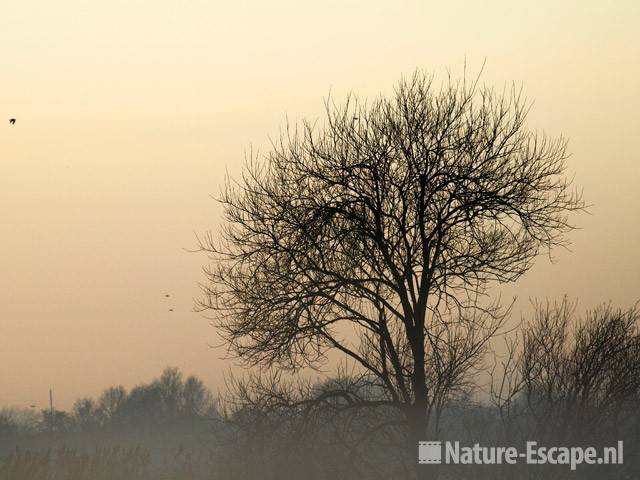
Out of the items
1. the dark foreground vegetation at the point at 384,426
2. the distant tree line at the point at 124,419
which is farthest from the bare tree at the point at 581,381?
the distant tree line at the point at 124,419

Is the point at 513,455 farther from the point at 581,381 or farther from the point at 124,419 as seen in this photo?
the point at 124,419

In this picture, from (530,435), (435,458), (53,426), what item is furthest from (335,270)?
(53,426)

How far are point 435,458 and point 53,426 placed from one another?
1517 inches

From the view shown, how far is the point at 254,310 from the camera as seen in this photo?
1833cm

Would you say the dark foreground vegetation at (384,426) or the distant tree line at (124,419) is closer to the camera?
the dark foreground vegetation at (384,426)

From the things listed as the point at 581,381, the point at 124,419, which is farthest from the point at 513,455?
the point at 124,419

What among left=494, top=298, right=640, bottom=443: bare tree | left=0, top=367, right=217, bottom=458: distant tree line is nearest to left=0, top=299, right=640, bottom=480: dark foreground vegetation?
left=494, top=298, right=640, bottom=443: bare tree

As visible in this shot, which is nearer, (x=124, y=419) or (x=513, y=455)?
(x=513, y=455)

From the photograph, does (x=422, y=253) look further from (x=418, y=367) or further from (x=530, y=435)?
(x=530, y=435)

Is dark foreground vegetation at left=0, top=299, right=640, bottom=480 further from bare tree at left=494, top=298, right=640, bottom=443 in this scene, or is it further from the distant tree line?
the distant tree line

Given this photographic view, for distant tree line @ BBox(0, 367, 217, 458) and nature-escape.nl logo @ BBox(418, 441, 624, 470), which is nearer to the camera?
nature-escape.nl logo @ BBox(418, 441, 624, 470)

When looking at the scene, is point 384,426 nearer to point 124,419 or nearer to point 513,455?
point 513,455

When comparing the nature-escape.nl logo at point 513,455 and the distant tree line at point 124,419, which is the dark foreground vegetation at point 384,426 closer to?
the nature-escape.nl logo at point 513,455

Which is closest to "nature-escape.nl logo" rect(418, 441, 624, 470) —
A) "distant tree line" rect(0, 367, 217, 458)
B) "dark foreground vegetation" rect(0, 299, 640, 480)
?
"dark foreground vegetation" rect(0, 299, 640, 480)
